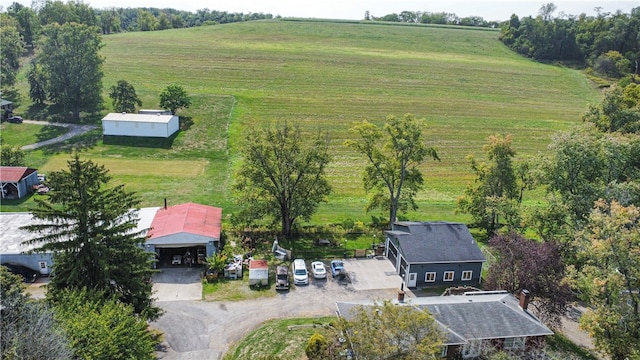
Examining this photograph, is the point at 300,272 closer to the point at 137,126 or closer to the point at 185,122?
the point at 137,126

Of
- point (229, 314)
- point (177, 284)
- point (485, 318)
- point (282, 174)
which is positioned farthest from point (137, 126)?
point (485, 318)

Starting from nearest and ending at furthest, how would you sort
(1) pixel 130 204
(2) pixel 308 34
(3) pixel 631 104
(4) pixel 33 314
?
(4) pixel 33 314, (1) pixel 130 204, (3) pixel 631 104, (2) pixel 308 34

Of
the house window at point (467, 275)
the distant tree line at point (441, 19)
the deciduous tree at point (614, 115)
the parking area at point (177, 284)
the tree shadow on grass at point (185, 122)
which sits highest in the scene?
the distant tree line at point (441, 19)

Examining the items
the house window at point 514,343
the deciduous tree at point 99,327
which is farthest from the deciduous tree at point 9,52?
the house window at point 514,343

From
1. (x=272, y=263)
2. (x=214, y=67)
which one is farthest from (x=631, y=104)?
(x=214, y=67)

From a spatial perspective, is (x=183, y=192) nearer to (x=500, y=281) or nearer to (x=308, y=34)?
(x=500, y=281)

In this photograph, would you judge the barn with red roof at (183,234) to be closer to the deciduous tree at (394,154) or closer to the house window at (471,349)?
the deciduous tree at (394,154)
